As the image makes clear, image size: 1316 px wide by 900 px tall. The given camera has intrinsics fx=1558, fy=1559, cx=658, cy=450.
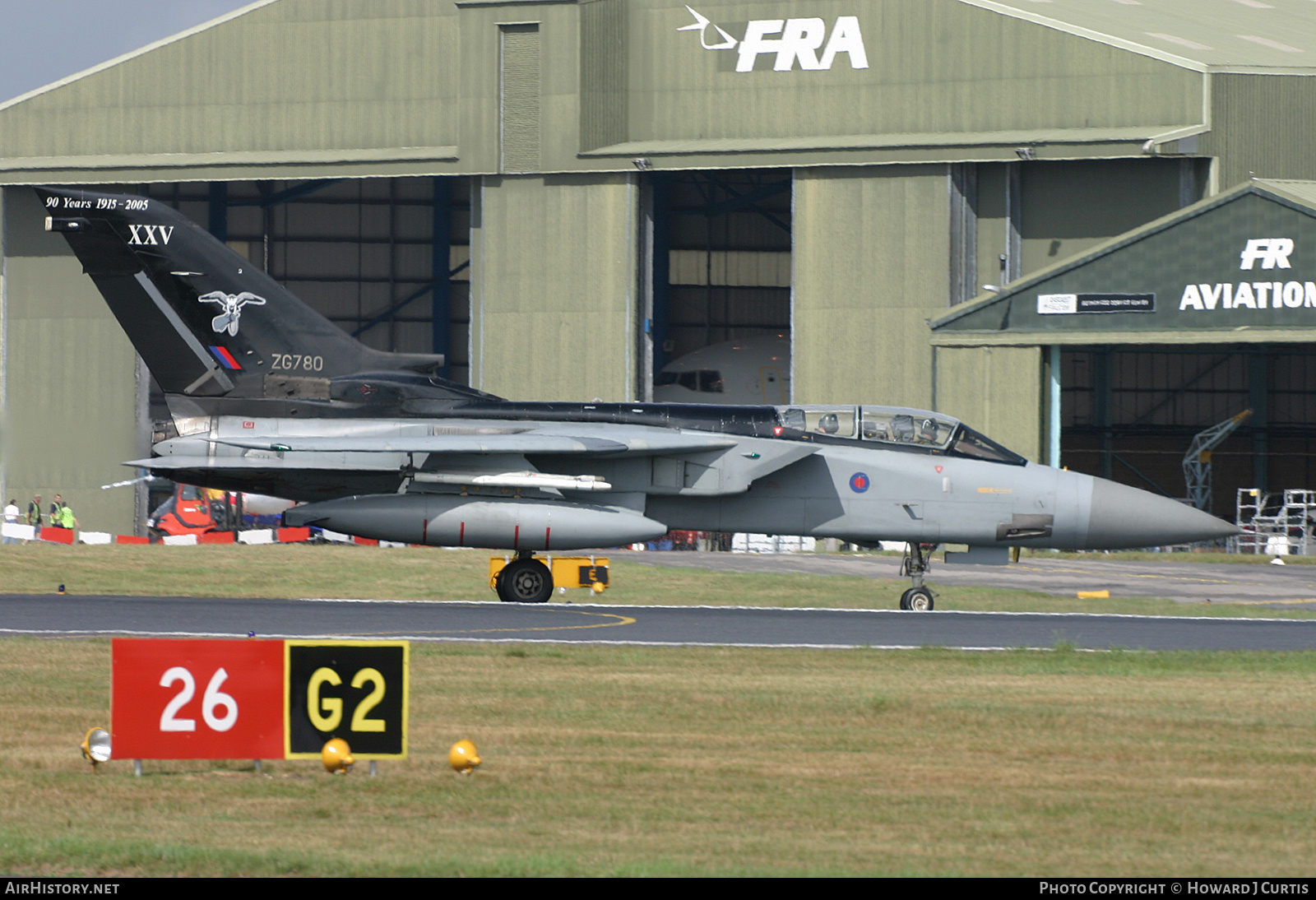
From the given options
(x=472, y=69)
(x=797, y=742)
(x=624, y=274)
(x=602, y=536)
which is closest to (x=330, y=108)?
(x=472, y=69)

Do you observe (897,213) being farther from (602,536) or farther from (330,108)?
(602,536)

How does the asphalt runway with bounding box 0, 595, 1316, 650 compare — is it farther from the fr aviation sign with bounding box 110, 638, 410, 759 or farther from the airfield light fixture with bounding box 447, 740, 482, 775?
the fr aviation sign with bounding box 110, 638, 410, 759

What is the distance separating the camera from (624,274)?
45969 mm

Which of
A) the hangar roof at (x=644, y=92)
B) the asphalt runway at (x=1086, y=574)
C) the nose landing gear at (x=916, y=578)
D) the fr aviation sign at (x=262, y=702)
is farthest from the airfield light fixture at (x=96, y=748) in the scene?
the hangar roof at (x=644, y=92)

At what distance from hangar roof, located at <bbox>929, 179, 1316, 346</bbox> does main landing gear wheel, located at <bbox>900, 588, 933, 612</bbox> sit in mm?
18703

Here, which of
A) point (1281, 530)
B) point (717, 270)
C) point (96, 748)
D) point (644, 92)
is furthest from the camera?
point (717, 270)

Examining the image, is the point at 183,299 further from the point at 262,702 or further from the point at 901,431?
the point at 262,702

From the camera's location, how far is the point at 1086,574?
112ft

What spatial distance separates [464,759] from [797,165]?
36.7 m

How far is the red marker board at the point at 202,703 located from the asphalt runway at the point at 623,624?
7.39 m

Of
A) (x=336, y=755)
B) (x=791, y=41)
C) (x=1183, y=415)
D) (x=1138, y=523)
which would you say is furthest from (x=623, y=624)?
(x=1183, y=415)

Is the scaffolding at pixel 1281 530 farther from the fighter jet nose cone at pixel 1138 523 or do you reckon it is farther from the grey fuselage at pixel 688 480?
the grey fuselage at pixel 688 480

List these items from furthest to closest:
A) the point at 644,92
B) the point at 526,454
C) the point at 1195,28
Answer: the point at 1195,28
the point at 644,92
the point at 526,454

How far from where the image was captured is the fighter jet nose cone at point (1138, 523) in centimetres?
2227
